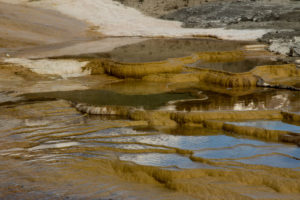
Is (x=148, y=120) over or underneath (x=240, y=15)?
underneath

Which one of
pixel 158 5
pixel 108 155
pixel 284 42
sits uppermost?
pixel 158 5

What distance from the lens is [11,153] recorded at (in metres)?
3.84

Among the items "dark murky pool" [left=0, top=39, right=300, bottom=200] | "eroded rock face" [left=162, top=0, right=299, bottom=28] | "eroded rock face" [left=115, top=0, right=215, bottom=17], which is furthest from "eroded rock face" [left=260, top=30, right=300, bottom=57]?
"eroded rock face" [left=115, top=0, right=215, bottom=17]

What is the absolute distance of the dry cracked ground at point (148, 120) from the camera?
308 centimetres

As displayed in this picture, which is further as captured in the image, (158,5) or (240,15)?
(158,5)

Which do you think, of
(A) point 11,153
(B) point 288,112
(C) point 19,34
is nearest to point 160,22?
(C) point 19,34

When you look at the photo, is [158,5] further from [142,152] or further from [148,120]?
[142,152]

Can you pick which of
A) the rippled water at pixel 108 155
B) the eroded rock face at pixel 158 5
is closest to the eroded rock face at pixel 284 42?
the rippled water at pixel 108 155

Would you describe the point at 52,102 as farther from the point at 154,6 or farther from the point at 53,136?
the point at 154,6

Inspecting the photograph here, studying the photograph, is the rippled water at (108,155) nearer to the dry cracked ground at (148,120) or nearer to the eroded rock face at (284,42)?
the dry cracked ground at (148,120)

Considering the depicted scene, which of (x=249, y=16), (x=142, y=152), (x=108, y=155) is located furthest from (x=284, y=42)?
(x=108, y=155)

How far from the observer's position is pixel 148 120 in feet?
16.1

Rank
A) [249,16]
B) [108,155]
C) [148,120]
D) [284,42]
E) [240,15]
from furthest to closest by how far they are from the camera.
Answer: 1. [240,15]
2. [249,16]
3. [284,42]
4. [148,120]
5. [108,155]

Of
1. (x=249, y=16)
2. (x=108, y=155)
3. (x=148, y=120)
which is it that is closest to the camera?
(x=108, y=155)
